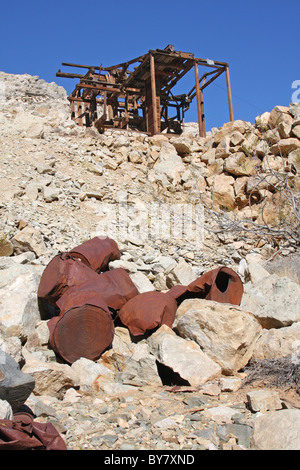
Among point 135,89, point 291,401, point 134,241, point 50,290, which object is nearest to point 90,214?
point 134,241

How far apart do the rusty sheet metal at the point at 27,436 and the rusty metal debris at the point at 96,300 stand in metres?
1.60

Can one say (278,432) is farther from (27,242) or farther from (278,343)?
(27,242)

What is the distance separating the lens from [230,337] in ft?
11.9

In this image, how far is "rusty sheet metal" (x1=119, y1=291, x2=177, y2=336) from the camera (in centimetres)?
405

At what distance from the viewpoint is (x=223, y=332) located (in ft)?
12.1

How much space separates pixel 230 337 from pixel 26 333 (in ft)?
6.71

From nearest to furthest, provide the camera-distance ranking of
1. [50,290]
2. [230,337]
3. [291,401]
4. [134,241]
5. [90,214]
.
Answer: [291,401] < [230,337] < [50,290] < [134,241] < [90,214]

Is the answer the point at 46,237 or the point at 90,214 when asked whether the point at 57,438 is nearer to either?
the point at 46,237

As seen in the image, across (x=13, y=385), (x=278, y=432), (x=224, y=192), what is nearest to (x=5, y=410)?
(x=13, y=385)

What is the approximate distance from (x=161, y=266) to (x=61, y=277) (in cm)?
187

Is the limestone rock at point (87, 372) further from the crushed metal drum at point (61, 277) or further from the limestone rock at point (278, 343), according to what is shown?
the limestone rock at point (278, 343)

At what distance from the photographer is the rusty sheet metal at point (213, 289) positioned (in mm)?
4543

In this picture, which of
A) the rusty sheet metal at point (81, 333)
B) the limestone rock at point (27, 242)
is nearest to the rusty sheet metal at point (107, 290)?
the rusty sheet metal at point (81, 333)

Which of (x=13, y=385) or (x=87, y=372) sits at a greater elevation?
(x=13, y=385)
